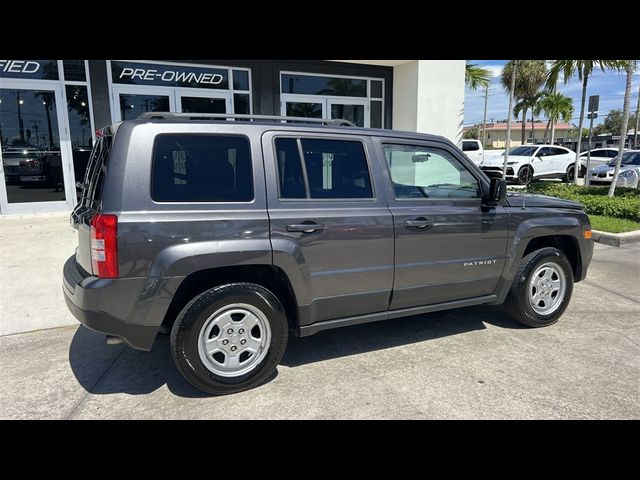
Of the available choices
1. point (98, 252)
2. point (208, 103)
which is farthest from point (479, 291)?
point (208, 103)

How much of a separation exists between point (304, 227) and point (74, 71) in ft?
30.4

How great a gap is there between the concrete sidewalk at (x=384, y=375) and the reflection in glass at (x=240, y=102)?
27.0 ft

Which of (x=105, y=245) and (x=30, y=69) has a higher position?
(x=30, y=69)

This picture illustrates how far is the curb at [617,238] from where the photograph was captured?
27.3 ft

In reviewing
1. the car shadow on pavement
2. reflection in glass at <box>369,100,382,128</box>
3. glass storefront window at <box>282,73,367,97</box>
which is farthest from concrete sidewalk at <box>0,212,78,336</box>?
reflection in glass at <box>369,100,382,128</box>

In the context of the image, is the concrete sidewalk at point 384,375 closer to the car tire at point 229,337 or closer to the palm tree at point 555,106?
the car tire at point 229,337

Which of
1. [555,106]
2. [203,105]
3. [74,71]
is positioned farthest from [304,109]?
[555,106]

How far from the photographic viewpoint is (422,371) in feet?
11.7

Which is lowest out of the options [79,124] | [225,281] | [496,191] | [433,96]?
[225,281]

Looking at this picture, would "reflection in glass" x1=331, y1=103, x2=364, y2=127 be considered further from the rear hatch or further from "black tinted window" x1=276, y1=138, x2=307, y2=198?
the rear hatch

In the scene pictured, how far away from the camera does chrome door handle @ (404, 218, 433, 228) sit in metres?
3.66

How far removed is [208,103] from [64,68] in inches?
125

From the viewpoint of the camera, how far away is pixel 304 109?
1231cm

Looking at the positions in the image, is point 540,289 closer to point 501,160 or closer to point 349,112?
point 349,112
